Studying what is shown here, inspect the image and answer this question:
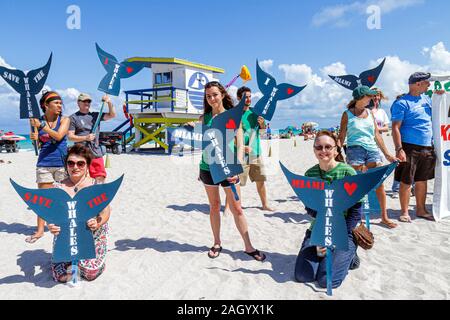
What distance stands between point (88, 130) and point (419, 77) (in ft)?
14.3

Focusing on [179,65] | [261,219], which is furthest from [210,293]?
[179,65]

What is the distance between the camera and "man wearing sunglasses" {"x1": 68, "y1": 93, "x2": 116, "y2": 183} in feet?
12.4

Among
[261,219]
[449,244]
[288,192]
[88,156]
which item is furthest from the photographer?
[288,192]

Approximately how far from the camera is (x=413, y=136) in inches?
163

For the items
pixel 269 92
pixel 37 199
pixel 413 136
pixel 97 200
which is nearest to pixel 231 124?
pixel 269 92

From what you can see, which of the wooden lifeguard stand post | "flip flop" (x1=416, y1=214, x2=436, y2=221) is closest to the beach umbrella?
"flip flop" (x1=416, y1=214, x2=436, y2=221)

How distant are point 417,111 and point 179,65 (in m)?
13.9

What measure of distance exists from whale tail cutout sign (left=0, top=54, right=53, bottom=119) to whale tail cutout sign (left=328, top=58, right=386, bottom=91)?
13.2ft

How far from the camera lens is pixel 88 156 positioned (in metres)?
2.77

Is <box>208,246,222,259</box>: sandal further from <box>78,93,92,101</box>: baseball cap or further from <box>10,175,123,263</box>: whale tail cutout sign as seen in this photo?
<box>78,93,92,101</box>: baseball cap

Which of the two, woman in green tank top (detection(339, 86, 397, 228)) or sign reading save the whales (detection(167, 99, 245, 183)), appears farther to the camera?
woman in green tank top (detection(339, 86, 397, 228))

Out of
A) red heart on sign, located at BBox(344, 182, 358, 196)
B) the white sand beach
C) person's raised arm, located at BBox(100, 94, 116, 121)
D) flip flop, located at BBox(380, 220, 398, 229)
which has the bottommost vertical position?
the white sand beach

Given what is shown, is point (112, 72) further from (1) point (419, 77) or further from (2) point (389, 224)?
(2) point (389, 224)
